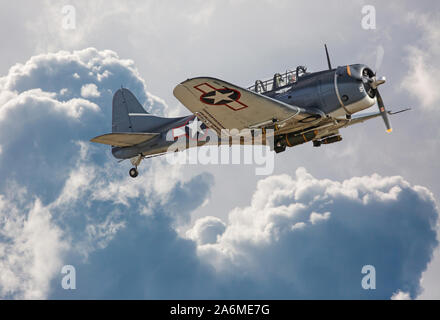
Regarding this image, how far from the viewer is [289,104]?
19.2 meters

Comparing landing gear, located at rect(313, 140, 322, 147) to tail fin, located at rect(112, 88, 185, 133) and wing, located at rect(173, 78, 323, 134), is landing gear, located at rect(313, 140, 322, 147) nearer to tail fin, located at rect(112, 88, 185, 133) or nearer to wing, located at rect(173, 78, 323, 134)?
wing, located at rect(173, 78, 323, 134)

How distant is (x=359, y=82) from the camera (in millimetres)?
18578

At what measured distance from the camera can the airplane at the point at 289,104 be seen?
1734cm

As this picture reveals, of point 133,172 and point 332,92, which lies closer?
point 332,92

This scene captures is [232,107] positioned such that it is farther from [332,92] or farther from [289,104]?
[332,92]

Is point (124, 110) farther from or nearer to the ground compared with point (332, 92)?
farther from the ground

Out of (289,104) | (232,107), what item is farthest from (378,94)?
(232,107)

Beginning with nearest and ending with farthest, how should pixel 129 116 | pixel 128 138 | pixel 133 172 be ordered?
pixel 128 138 < pixel 133 172 < pixel 129 116

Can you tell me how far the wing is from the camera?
16734mm

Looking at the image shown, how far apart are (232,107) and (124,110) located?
1020 centimetres

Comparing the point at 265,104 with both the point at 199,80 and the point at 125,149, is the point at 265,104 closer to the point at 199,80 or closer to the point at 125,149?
the point at 199,80

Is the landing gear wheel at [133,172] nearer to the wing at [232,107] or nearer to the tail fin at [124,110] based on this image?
the tail fin at [124,110]
